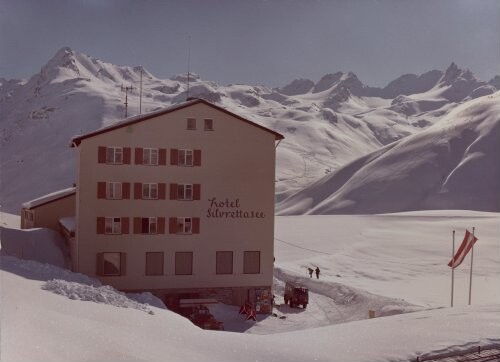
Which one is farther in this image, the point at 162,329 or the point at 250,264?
the point at 250,264

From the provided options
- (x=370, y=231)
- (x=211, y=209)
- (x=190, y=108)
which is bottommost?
(x=370, y=231)

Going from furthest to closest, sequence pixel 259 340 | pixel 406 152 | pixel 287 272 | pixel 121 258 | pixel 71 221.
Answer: pixel 406 152
pixel 287 272
pixel 71 221
pixel 121 258
pixel 259 340

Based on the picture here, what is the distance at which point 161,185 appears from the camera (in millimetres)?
41656

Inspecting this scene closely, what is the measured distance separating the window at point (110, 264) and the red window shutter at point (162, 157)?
745 cm

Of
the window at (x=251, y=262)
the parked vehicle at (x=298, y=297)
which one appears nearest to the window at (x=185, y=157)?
the window at (x=251, y=262)

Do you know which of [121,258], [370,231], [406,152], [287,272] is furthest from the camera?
[406,152]

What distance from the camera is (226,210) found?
42438mm

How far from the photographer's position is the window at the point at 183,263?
136 ft

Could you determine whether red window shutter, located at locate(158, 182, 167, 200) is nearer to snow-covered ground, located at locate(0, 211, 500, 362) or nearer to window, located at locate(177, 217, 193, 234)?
window, located at locate(177, 217, 193, 234)

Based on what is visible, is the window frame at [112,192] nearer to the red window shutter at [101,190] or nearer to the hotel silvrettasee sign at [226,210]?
the red window shutter at [101,190]

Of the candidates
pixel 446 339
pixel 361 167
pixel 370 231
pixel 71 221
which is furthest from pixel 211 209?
pixel 361 167

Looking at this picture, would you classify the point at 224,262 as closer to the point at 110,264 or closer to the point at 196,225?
the point at 196,225

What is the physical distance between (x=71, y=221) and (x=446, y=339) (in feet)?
111

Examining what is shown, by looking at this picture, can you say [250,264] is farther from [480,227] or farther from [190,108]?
[480,227]
